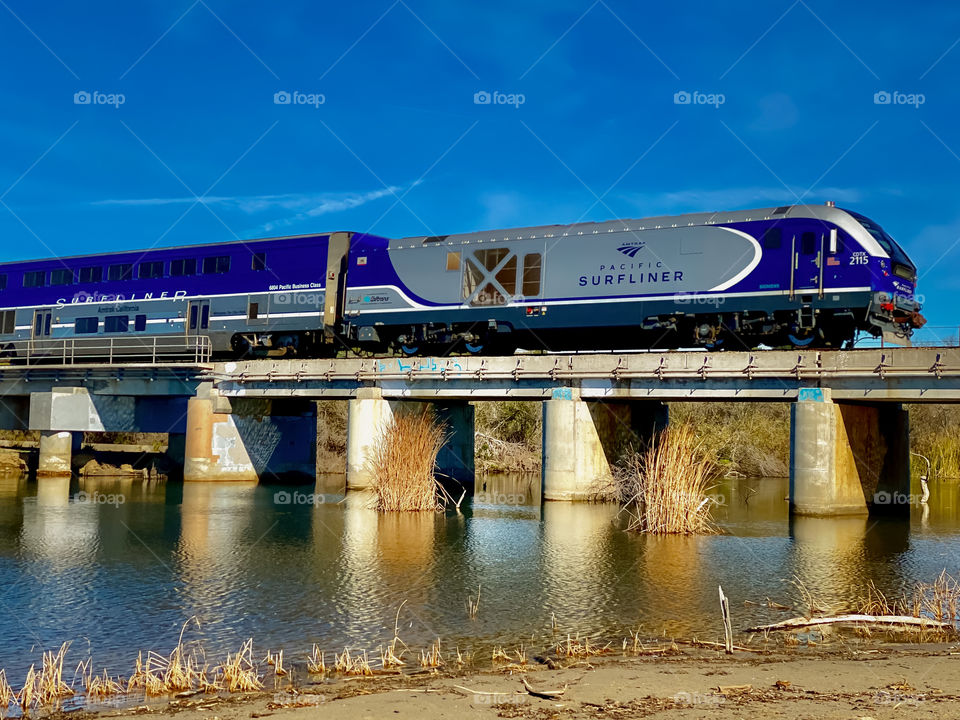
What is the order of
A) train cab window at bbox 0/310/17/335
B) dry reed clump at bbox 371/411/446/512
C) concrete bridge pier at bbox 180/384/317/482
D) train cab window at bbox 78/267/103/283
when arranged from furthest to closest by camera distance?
train cab window at bbox 0/310/17/335 < train cab window at bbox 78/267/103/283 < concrete bridge pier at bbox 180/384/317/482 < dry reed clump at bbox 371/411/446/512

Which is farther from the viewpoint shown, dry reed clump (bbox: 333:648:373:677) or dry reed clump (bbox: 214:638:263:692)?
dry reed clump (bbox: 333:648:373:677)

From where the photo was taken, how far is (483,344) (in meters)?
30.2

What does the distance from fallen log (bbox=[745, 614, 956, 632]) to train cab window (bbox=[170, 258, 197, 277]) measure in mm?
26588

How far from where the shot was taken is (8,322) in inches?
1528

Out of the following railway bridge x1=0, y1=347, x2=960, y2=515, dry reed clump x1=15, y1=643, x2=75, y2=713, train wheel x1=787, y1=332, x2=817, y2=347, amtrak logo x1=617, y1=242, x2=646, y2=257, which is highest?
amtrak logo x1=617, y1=242, x2=646, y2=257

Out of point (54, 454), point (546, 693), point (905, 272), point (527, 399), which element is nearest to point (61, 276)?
point (54, 454)

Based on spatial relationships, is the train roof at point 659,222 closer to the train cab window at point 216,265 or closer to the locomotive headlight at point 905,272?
the locomotive headlight at point 905,272

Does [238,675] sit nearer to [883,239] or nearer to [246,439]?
[883,239]

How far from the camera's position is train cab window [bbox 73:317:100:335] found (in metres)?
36.5

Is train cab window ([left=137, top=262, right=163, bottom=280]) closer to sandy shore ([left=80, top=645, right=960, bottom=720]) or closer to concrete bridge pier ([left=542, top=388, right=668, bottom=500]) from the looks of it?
concrete bridge pier ([left=542, top=388, right=668, bottom=500])

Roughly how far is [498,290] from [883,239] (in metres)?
10.2

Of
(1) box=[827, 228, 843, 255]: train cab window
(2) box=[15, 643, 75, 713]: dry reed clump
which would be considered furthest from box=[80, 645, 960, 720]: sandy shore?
(1) box=[827, 228, 843, 255]: train cab window

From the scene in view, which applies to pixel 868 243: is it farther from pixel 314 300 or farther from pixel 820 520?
pixel 314 300

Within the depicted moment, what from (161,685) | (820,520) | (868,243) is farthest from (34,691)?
(868,243)
